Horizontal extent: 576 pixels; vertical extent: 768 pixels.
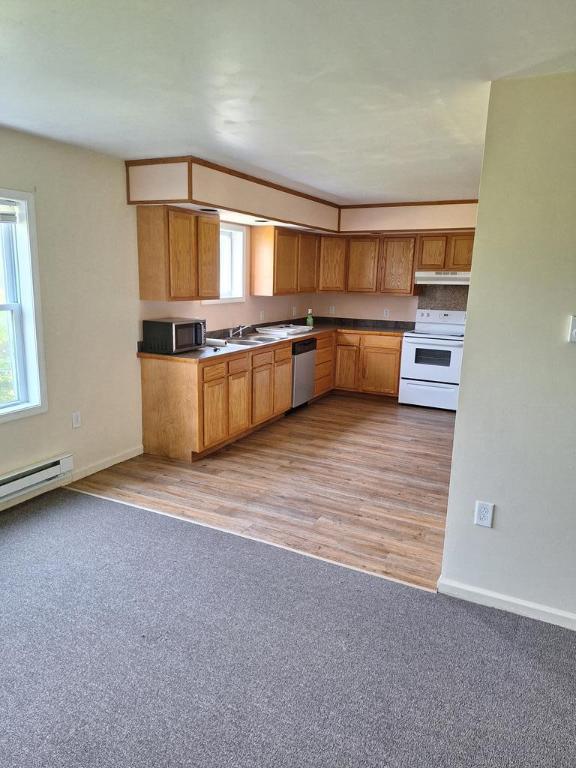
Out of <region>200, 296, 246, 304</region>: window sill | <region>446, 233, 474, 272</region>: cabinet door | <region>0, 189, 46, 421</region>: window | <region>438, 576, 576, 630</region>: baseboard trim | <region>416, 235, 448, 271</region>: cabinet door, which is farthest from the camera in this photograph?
<region>416, 235, 448, 271</region>: cabinet door

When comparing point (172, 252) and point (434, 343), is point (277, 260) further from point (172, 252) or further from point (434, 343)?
point (434, 343)

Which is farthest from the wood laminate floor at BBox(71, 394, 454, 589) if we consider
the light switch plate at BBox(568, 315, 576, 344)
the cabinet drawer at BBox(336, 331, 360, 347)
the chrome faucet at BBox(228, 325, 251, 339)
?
the cabinet drawer at BBox(336, 331, 360, 347)

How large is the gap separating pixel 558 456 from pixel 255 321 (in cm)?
441

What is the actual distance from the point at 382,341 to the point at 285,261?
65.2 inches

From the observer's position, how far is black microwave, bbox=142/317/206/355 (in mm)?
4328

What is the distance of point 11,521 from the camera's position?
10.8 feet

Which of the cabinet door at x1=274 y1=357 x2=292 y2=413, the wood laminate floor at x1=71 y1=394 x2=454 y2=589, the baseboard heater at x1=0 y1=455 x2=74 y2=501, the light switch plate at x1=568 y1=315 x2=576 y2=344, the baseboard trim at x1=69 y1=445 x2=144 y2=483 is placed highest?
the light switch plate at x1=568 y1=315 x2=576 y2=344

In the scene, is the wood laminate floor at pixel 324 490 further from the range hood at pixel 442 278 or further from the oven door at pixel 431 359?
the range hood at pixel 442 278

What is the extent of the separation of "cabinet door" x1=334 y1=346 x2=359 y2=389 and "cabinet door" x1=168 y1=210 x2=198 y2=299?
2.91 meters

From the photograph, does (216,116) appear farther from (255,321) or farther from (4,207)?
(255,321)

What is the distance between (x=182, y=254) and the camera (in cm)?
432

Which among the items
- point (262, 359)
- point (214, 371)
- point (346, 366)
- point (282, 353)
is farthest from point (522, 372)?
point (346, 366)

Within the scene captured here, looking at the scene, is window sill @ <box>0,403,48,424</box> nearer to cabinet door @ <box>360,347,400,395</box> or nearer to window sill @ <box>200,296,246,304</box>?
window sill @ <box>200,296,246,304</box>

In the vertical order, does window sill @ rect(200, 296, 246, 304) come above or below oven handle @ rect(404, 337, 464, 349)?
above
